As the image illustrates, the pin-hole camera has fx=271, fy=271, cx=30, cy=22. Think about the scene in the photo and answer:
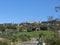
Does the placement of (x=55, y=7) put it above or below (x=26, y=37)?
above

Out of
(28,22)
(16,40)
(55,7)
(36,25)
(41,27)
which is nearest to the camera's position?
(55,7)

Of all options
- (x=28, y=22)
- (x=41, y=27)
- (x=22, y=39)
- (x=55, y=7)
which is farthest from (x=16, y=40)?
(x=28, y=22)

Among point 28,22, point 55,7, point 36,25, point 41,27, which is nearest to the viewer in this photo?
point 55,7

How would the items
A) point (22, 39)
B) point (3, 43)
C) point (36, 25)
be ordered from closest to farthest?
point (3, 43), point (22, 39), point (36, 25)

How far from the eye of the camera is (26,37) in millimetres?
54031

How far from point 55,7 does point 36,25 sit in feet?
174

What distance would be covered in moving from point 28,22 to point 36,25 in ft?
32.9

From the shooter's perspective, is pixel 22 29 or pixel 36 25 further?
pixel 36 25

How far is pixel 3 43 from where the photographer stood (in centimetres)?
3025

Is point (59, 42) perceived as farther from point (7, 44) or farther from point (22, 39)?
point (22, 39)

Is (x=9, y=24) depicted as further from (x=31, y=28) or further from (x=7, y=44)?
(x=7, y=44)

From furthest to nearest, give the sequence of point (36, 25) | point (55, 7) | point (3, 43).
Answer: point (36, 25), point (55, 7), point (3, 43)

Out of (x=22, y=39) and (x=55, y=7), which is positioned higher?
(x=55, y=7)

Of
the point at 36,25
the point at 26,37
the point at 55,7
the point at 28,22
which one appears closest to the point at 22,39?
the point at 26,37
